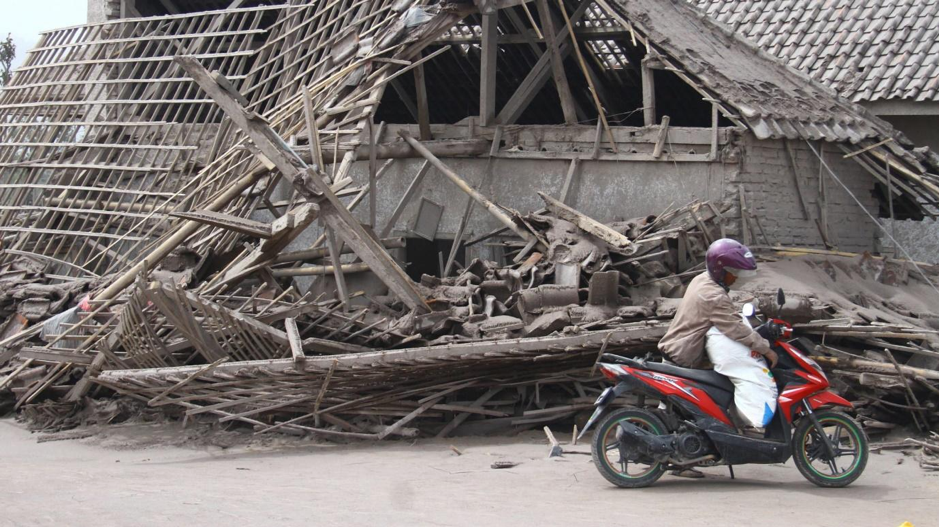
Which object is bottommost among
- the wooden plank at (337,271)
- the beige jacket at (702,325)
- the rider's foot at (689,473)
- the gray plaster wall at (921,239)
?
the rider's foot at (689,473)

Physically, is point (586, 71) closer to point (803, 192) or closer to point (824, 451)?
point (803, 192)

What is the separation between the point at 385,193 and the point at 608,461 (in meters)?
6.76

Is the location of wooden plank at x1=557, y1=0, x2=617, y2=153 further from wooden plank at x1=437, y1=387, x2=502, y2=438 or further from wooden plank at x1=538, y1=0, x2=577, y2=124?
wooden plank at x1=437, y1=387, x2=502, y2=438

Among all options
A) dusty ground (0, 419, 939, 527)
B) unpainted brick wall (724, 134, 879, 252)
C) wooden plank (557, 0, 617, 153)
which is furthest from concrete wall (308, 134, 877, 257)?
dusty ground (0, 419, 939, 527)

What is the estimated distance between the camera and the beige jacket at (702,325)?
661cm

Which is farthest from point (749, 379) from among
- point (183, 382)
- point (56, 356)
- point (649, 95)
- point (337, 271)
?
point (56, 356)

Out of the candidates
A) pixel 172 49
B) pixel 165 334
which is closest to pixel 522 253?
pixel 165 334

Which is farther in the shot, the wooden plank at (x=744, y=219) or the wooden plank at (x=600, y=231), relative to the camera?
the wooden plank at (x=744, y=219)

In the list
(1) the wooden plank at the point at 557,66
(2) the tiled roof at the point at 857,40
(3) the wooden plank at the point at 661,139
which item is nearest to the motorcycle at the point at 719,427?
(3) the wooden plank at the point at 661,139

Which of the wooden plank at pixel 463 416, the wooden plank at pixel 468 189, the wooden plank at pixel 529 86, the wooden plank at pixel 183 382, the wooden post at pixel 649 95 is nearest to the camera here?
the wooden plank at pixel 183 382

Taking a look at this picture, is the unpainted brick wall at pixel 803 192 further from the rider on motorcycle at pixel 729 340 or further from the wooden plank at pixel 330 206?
the rider on motorcycle at pixel 729 340

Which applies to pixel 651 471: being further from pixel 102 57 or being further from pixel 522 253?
pixel 102 57

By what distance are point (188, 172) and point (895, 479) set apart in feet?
29.0

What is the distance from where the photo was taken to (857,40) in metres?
15.8
